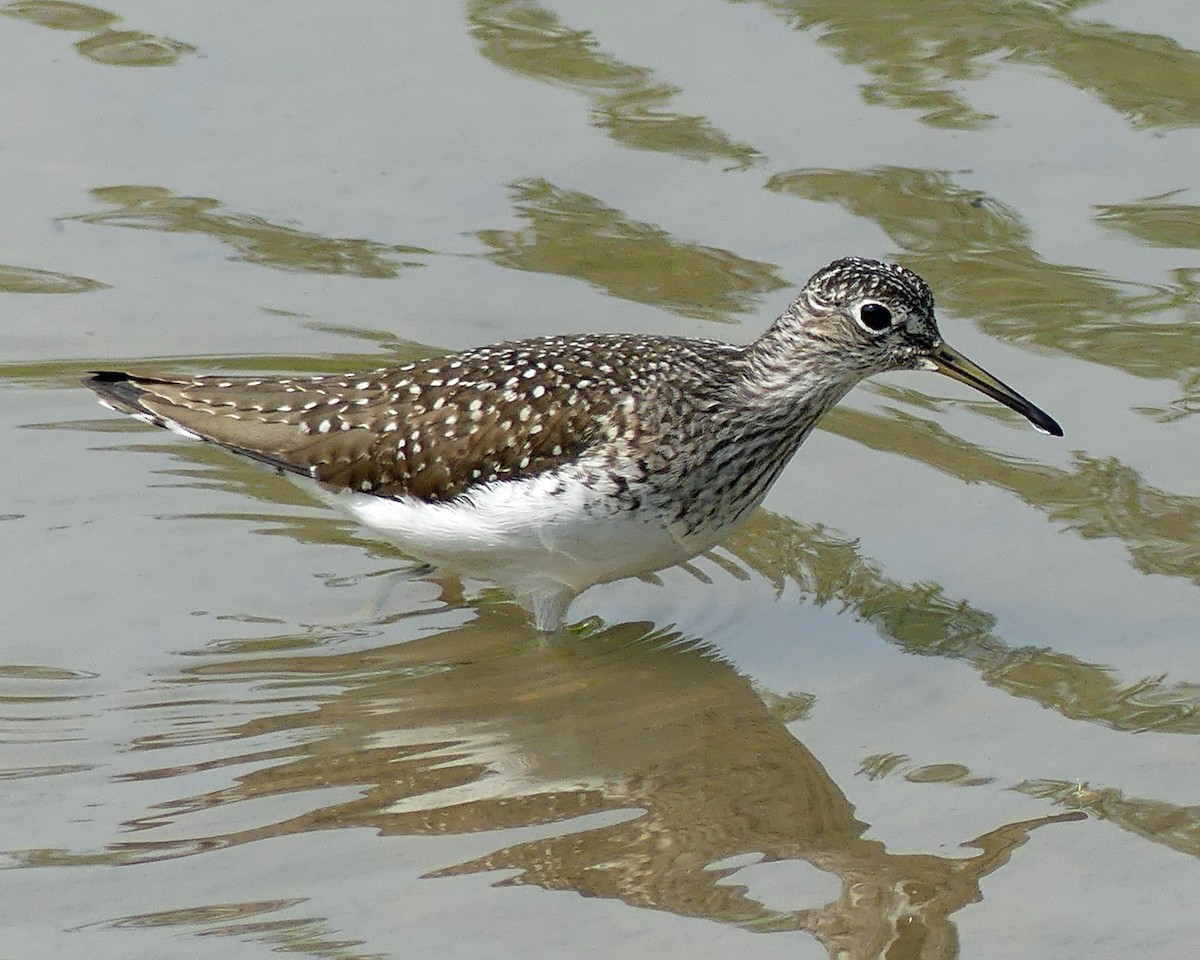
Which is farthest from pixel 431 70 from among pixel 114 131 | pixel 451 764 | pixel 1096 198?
pixel 451 764

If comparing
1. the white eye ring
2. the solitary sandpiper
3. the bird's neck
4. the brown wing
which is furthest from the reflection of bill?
the white eye ring

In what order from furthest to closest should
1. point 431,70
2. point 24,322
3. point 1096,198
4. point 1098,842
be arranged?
point 431,70, point 1096,198, point 24,322, point 1098,842

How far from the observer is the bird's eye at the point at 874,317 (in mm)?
10070

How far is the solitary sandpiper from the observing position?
32.3ft

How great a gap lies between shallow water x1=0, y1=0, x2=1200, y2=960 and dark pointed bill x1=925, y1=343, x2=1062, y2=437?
896mm

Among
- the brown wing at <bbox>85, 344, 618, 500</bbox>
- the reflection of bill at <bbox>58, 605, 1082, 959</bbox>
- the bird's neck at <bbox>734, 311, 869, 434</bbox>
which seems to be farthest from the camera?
the bird's neck at <bbox>734, 311, 869, 434</bbox>

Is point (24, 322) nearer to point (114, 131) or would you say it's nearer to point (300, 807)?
point (114, 131)

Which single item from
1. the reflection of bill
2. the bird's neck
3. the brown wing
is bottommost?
the reflection of bill

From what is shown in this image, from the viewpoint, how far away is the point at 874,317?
1009cm

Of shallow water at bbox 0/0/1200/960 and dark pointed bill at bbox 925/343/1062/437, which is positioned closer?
shallow water at bbox 0/0/1200/960

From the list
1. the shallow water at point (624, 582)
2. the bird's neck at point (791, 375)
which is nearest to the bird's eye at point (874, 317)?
the bird's neck at point (791, 375)

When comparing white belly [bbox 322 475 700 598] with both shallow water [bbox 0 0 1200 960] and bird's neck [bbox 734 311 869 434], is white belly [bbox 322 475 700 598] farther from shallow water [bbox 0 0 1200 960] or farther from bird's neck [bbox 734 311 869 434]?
bird's neck [bbox 734 311 869 434]

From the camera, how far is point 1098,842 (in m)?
8.41

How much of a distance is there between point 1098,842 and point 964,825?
52 centimetres
